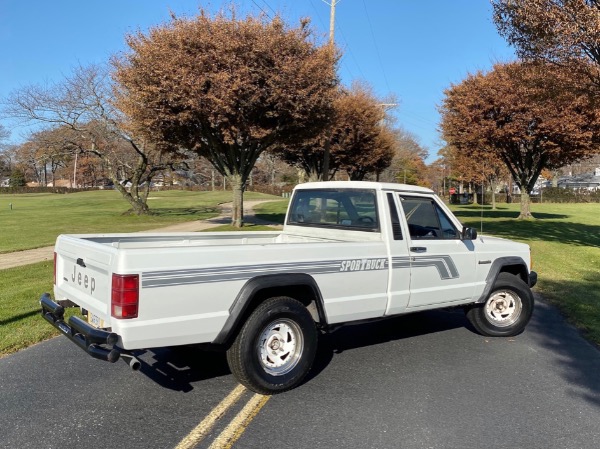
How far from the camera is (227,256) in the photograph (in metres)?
3.98

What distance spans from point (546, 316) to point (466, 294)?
2.46 meters

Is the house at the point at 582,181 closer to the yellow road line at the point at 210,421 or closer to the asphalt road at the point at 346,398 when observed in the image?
the asphalt road at the point at 346,398

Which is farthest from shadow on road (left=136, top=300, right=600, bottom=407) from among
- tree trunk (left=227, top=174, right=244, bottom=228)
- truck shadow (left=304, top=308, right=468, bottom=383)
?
tree trunk (left=227, top=174, right=244, bottom=228)

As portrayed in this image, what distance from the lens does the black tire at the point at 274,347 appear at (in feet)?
13.6

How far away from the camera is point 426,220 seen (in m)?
5.64

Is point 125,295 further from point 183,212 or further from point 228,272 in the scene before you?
point 183,212

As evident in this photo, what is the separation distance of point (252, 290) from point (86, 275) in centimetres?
146

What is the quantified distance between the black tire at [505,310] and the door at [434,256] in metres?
0.55

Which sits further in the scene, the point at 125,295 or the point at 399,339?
the point at 399,339

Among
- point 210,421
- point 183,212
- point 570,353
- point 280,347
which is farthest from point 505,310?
point 183,212

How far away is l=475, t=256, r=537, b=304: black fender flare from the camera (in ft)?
19.6

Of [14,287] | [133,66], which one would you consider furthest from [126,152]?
[14,287]

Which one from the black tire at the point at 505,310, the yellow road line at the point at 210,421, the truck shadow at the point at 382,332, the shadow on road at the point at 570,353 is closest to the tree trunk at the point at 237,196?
the truck shadow at the point at 382,332

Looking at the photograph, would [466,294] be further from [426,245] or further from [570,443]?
[570,443]
